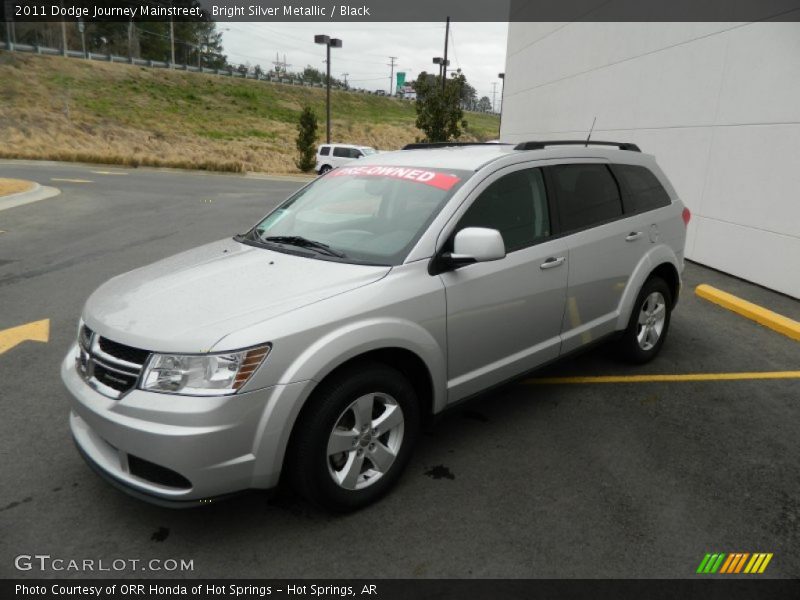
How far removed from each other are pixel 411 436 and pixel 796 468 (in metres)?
2.30

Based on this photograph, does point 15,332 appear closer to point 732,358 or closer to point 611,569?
point 611,569

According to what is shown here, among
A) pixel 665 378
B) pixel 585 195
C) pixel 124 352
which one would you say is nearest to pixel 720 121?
pixel 665 378

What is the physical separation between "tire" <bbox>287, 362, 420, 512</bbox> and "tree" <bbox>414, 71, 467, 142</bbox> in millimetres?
29004

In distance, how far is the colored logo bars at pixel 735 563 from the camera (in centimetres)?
264

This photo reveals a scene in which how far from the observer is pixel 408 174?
3795 mm

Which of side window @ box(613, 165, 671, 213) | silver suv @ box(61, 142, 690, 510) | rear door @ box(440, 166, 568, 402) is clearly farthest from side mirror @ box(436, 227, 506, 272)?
side window @ box(613, 165, 671, 213)

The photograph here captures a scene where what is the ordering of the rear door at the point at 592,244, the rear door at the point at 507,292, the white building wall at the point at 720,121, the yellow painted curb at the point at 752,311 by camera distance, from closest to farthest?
the rear door at the point at 507,292 → the rear door at the point at 592,244 → the yellow painted curb at the point at 752,311 → the white building wall at the point at 720,121

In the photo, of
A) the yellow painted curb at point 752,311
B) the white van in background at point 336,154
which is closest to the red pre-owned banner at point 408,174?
the yellow painted curb at point 752,311

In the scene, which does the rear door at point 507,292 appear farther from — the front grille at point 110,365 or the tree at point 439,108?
the tree at point 439,108

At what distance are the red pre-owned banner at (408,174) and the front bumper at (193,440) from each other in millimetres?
1600

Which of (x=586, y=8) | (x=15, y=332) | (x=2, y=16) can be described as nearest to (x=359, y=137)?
(x=2, y=16)

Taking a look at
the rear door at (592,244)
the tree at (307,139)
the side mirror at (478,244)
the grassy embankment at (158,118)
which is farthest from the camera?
the grassy embankment at (158,118)
